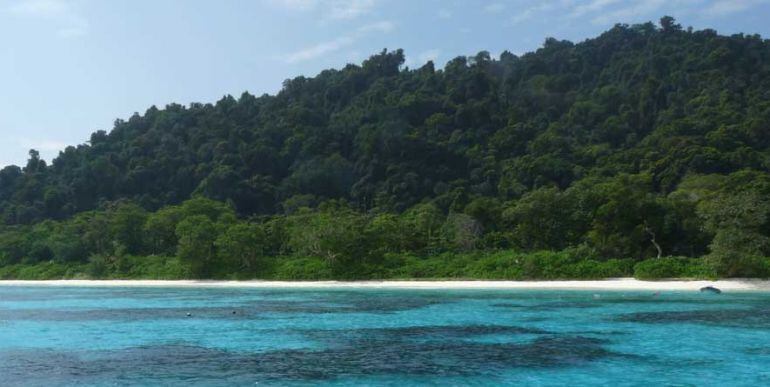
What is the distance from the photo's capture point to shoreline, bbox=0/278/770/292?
125ft

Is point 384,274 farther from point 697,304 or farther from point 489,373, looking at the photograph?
point 489,373

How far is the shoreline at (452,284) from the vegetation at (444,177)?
103cm

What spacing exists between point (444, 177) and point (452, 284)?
4547cm

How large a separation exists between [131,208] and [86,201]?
31713 mm

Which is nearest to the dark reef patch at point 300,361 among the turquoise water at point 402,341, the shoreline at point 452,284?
the turquoise water at point 402,341

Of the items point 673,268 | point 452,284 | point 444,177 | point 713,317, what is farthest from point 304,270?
point 444,177

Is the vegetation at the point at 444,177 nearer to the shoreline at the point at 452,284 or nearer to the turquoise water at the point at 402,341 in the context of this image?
the shoreline at the point at 452,284

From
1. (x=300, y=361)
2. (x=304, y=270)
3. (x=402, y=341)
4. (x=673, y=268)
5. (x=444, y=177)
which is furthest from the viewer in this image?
Result: (x=444, y=177)

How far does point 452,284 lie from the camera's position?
45406 millimetres

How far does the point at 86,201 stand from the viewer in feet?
322

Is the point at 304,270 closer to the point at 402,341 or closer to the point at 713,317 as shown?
the point at 402,341

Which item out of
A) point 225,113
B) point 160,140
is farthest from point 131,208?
point 225,113

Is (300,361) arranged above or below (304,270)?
below

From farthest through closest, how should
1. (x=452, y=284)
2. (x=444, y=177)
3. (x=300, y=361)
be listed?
(x=444, y=177) → (x=452, y=284) → (x=300, y=361)
